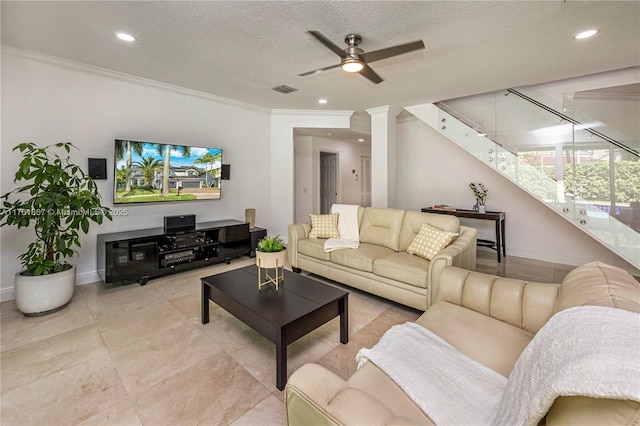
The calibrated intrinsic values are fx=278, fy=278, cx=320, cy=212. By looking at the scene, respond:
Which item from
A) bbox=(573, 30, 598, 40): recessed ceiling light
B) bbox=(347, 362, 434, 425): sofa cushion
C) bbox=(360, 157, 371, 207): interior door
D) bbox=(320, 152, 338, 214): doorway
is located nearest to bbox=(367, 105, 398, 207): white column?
bbox=(320, 152, 338, 214): doorway

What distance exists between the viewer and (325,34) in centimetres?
255

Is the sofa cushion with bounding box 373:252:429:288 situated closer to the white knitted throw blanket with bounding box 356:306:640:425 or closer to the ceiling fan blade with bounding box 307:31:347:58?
the white knitted throw blanket with bounding box 356:306:640:425

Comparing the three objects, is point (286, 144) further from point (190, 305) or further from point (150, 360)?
point (150, 360)

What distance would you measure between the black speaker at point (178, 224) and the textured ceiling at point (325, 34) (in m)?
1.84

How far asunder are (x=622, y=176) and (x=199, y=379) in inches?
194

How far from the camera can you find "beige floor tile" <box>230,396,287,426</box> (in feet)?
4.87

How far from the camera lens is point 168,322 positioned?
2.51 metres

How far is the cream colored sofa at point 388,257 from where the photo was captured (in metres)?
2.53

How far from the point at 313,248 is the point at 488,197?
138 inches

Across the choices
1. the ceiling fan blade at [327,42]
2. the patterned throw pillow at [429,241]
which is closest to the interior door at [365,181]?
the patterned throw pillow at [429,241]

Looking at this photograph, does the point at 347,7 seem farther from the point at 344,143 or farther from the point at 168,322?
the point at 344,143

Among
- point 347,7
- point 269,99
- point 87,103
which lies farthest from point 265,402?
point 269,99

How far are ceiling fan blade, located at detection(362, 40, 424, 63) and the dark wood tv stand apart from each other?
2.97m

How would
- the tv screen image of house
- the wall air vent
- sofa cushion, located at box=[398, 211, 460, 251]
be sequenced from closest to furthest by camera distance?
1. sofa cushion, located at box=[398, 211, 460, 251]
2. the tv screen image of house
3. the wall air vent
